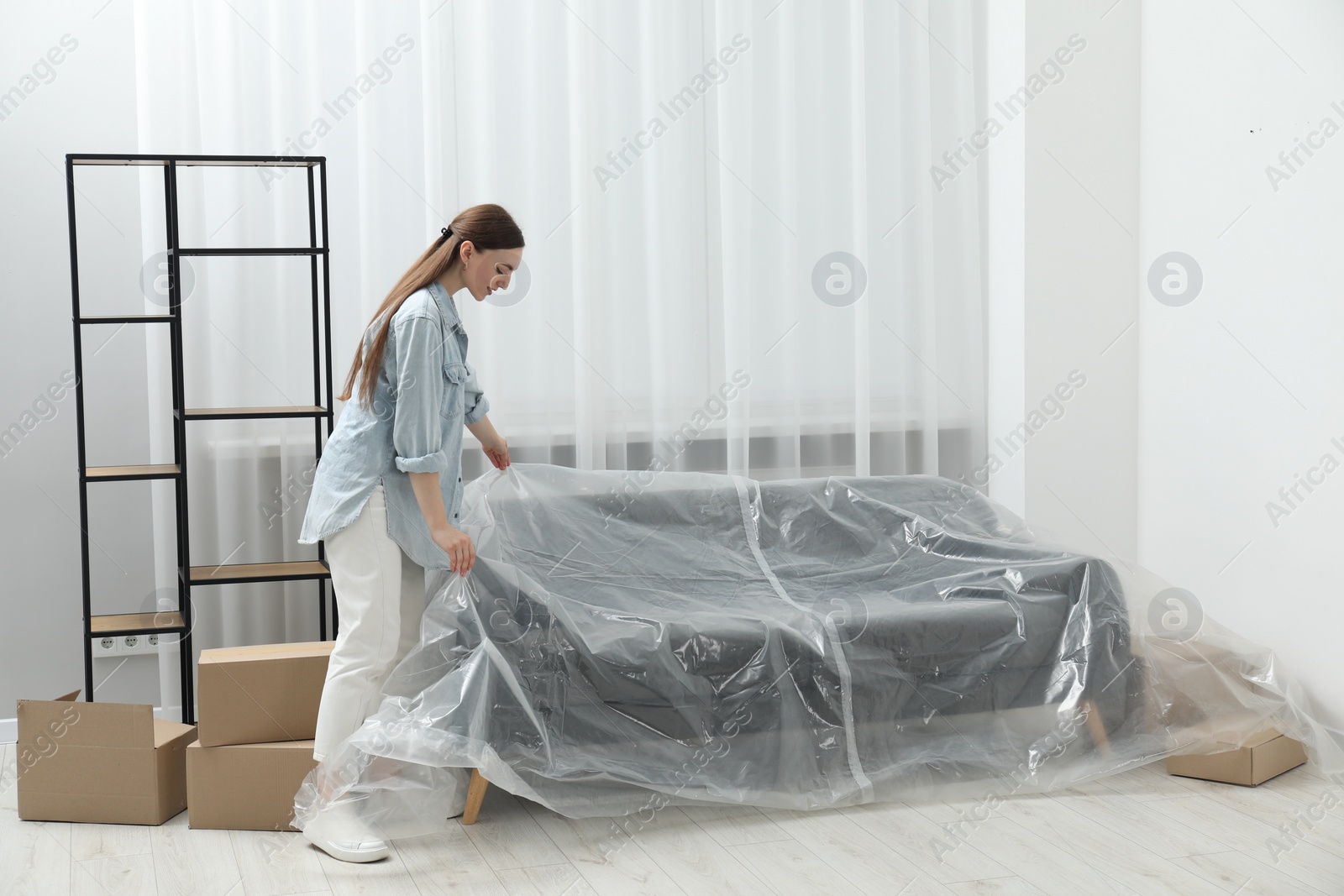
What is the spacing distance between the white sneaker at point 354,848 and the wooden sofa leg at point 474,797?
0.21 metres

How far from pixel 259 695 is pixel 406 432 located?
0.69 meters

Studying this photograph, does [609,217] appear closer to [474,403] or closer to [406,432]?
[474,403]

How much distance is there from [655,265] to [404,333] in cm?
125

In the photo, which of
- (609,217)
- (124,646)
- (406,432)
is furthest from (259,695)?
(609,217)

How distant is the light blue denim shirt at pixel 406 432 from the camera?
206 centimetres

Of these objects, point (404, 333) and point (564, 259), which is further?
point (564, 259)

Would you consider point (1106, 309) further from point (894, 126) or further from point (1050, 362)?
point (894, 126)

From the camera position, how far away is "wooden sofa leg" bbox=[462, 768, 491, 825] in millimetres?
2250

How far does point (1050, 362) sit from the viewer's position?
3324mm

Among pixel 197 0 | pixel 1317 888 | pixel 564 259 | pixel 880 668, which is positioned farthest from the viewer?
pixel 564 259

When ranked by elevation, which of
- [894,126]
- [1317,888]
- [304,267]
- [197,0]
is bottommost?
[1317,888]

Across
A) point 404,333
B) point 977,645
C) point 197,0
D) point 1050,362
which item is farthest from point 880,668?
point 197,0

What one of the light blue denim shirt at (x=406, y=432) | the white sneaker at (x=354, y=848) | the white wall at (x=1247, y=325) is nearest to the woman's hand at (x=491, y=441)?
the light blue denim shirt at (x=406, y=432)

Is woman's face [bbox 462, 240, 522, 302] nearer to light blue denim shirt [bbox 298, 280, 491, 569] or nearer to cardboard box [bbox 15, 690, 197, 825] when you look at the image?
light blue denim shirt [bbox 298, 280, 491, 569]
